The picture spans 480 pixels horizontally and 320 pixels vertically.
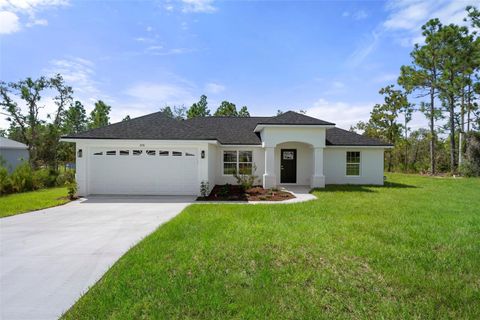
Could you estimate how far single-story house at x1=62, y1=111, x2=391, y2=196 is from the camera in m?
13.1

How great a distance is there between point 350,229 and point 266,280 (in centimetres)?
370

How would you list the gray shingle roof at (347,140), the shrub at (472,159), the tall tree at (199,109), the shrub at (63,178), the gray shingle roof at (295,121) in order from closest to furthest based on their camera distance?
the gray shingle roof at (295,121)
the gray shingle roof at (347,140)
the shrub at (63,178)
the shrub at (472,159)
the tall tree at (199,109)

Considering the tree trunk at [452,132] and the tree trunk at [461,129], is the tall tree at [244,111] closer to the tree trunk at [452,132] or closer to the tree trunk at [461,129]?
the tree trunk at [452,132]

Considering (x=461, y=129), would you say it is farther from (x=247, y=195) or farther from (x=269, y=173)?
(x=247, y=195)

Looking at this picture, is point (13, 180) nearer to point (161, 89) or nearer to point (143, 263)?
point (161, 89)

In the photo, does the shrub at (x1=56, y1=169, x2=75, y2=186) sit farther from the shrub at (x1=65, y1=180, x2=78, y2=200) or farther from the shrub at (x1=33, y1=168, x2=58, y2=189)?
the shrub at (x1=65, y1=180, x2=78, y2=200)

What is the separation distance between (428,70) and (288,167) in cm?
2131

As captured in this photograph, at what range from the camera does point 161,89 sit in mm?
23156

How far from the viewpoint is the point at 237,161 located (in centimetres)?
1688

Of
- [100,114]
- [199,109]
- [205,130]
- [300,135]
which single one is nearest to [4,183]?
[205,130]

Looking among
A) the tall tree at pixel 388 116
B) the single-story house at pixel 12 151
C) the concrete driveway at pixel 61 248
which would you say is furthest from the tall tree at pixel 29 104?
the tall tree at pixel 388 116

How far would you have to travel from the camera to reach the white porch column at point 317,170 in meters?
15.2

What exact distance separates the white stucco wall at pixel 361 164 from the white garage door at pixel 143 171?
9.16 m

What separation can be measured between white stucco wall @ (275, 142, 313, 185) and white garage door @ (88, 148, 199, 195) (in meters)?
6.22
